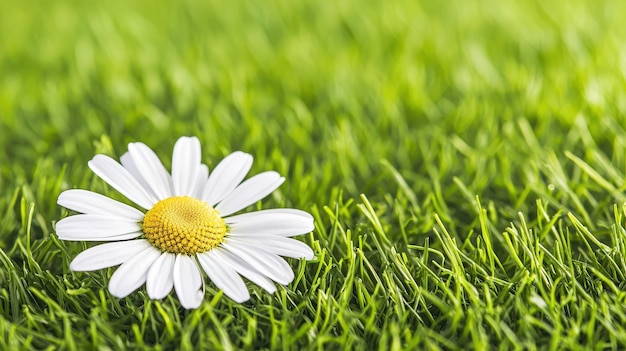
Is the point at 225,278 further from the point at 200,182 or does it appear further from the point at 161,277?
the point at 200,182

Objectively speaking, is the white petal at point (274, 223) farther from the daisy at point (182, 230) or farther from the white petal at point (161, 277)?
the white petal at point (161, 277)

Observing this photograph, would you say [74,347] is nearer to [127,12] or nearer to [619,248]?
[619,248]

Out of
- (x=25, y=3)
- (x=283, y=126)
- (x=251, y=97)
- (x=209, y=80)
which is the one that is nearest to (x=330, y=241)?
(x=283, y=126)

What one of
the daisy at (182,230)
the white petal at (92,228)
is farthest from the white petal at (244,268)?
the white petal at (92,228)

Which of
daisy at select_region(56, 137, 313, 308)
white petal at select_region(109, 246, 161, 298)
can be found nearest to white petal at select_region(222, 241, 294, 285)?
daisy at select_region(56, 137, 313, 308)

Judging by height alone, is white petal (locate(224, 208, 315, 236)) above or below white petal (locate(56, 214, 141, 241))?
below

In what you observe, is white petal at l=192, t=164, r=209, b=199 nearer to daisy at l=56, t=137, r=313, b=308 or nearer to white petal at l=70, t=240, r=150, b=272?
daisy at l=56, t=137, r=313, b=308
